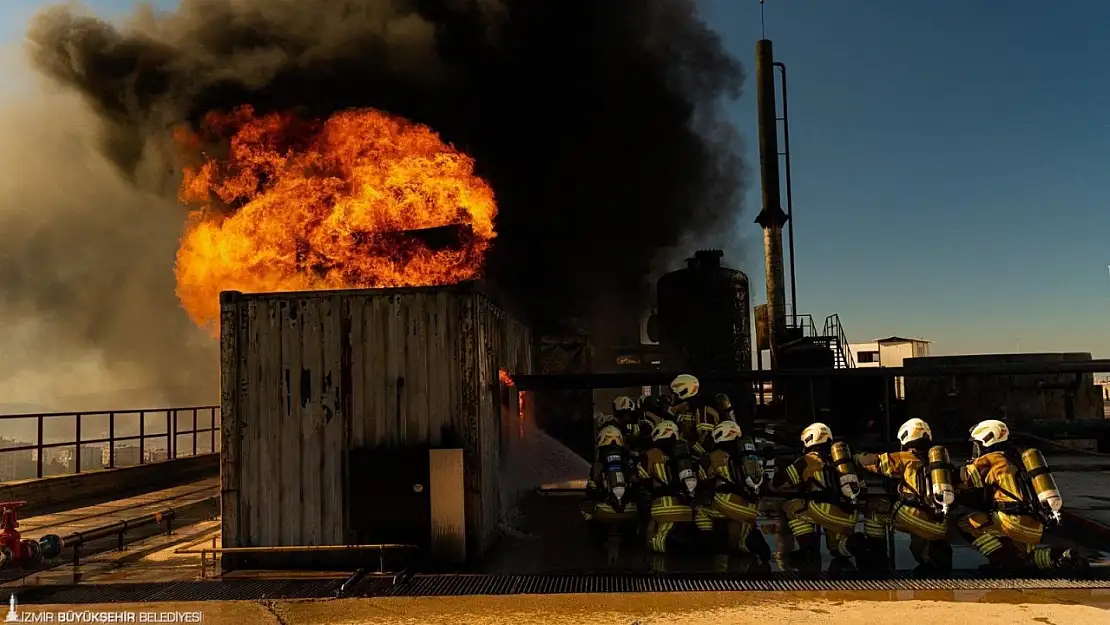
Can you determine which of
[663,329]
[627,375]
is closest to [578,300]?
[663,329]

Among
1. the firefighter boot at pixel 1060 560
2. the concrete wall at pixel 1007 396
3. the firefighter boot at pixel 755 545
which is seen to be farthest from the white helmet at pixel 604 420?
the concrete wall at pixel 1007 396

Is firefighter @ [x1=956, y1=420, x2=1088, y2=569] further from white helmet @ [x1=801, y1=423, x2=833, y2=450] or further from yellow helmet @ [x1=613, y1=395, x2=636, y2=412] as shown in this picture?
yellow helmet @ [x1=613, y1=395, x2=636, y2=412]

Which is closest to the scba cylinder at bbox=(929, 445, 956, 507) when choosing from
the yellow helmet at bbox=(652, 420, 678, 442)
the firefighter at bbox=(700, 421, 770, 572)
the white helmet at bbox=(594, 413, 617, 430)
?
the firefighter at bbox=(700, 421, 770, 572)

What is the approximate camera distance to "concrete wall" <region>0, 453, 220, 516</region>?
13.3 metres

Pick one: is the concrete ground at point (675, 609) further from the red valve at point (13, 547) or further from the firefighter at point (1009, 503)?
the red valve at point (13, 547)

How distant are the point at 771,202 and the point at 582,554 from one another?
25.9 meters

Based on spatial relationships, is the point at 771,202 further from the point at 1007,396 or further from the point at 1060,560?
the point at 1060,560

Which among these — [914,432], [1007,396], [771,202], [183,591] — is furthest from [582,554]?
[771,202]

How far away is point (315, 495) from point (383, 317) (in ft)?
6.82

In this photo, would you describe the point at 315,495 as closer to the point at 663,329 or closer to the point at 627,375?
the point at 627,375

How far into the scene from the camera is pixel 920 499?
7.46 metres

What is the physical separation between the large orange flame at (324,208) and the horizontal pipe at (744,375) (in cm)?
410

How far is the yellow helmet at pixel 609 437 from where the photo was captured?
28.5 feet

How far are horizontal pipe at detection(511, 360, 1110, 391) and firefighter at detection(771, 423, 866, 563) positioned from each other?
13.2 feet
